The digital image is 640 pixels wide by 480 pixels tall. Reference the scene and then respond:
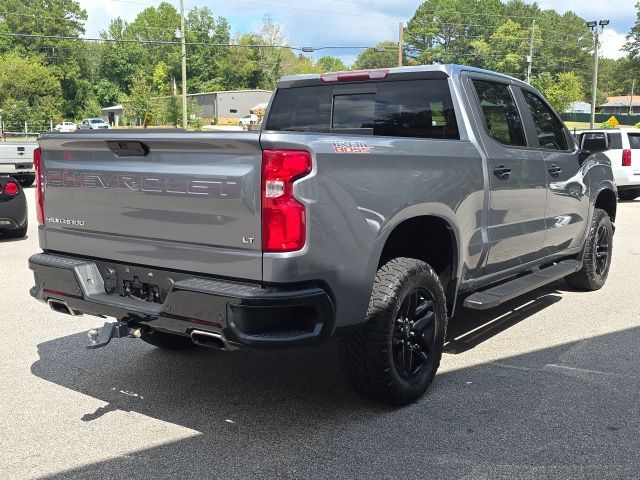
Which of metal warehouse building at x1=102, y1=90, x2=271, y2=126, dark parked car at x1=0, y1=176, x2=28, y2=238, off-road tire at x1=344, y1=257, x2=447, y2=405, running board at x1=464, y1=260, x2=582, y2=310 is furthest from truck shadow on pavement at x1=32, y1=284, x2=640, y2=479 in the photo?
metal warehouse building at x1=102, y1=90, x2=271, y2=126

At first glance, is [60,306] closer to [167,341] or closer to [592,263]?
[167,341]

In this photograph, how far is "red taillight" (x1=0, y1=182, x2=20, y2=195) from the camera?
32.0 ft

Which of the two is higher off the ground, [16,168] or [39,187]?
[39,187]

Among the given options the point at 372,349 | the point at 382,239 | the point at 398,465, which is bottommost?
the point at 398,465

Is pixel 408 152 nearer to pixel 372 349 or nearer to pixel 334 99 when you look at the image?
pixel 372 349

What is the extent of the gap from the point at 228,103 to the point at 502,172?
267ft

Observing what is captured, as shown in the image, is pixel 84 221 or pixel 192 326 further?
pixel 84 221

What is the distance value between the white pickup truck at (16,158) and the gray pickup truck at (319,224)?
530 inches

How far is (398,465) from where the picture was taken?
324 centimetres

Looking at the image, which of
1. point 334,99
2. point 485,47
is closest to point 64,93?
point 485,47

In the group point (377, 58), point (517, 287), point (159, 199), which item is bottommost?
point (517, 287)

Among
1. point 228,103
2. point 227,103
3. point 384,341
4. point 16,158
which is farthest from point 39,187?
point 228,103

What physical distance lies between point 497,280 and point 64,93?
104m

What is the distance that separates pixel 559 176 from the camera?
5660 mm
